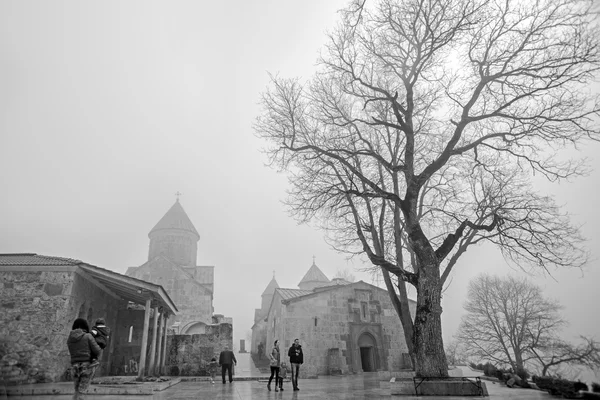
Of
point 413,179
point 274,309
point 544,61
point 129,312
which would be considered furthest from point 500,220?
point 274,309

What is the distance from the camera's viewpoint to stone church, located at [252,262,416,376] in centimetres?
2239

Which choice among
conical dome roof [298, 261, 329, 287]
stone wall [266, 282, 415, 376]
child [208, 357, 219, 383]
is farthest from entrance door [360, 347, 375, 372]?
conical dome roof [298, 261, 329, 287]

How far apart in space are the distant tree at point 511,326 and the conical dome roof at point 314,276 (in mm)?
16029

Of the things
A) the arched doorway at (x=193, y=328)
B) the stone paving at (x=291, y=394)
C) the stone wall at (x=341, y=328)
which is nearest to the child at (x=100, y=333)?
the stone paving at (x=291, y=394)

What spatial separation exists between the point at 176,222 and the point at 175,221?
0.19 meters

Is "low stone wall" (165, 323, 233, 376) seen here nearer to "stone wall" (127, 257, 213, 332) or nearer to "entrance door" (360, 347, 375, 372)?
"stone wall" (127, 257, 213, 332)

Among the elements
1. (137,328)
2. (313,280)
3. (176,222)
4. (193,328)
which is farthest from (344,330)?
(176,222)

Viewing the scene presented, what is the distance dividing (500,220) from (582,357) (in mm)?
18639

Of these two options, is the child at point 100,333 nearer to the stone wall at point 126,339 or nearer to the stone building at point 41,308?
the stone building at point 41,308

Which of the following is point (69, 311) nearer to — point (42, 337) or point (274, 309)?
point (42, 337)

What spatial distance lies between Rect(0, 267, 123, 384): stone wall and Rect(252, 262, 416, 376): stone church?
13.7 metres

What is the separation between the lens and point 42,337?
36.2 feet

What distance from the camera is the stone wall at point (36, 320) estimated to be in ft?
34.6

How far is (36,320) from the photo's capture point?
11219 mm
